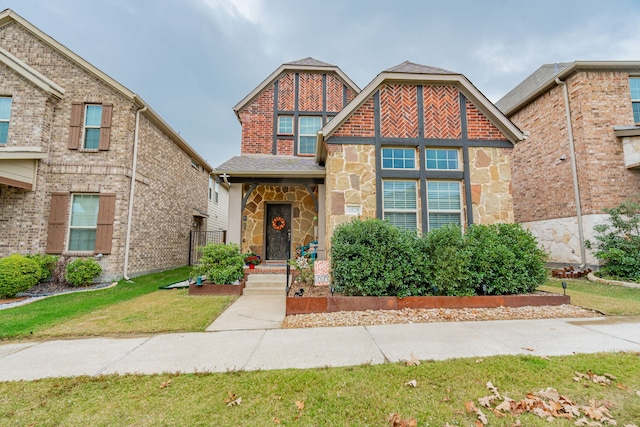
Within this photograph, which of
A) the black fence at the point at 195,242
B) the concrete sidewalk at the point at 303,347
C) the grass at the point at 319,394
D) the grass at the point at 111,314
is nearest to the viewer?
the grass at the point at 319,394

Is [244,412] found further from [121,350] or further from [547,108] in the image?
[547,108]

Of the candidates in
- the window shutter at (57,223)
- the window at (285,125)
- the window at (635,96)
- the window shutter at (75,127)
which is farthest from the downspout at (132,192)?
the window at (635,96)

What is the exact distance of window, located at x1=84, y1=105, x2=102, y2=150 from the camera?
9594 millimetres

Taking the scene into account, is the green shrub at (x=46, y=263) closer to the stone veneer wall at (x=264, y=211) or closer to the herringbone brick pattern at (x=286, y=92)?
the stone veneer wall at (x=264, y=211)

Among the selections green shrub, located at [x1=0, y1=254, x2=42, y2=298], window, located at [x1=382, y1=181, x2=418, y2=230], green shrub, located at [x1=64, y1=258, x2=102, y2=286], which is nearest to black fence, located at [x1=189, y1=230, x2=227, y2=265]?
green shrub, located at [x1=64, y1=258, x2=102, y2=286]

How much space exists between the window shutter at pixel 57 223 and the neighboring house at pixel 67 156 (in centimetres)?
3

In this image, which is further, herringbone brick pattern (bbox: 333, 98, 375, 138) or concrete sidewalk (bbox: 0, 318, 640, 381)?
herringbone brick pattern (bbox: 333, 98, 375, 138)

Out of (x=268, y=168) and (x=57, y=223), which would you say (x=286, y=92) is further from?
(x=57, y=223)

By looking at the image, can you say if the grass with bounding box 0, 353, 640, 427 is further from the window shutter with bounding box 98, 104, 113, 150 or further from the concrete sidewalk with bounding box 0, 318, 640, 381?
the window shutter with bounding box 98, 104, 113, 150

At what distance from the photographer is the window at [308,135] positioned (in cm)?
1212

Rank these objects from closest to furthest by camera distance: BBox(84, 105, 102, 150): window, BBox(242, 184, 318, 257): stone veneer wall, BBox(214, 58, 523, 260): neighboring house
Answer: BBox(214, 58, 523, 260): neighboring house < BBox(84, 105, 102, 150): window < BBox(242, 184, 318, 257): stone veneer wall

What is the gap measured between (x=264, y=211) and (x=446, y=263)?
7.30 metres

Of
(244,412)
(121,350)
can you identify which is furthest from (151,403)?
(121,350)

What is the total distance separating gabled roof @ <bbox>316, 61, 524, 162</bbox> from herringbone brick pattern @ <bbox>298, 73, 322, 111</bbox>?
16.4 ft
